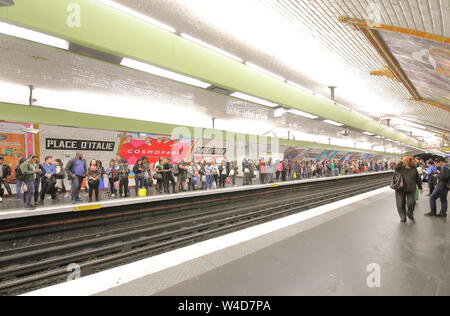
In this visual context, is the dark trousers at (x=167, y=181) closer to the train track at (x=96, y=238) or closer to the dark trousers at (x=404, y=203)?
the train track at (x=96, y=238)

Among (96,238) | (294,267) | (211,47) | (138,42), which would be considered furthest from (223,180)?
(294,267)

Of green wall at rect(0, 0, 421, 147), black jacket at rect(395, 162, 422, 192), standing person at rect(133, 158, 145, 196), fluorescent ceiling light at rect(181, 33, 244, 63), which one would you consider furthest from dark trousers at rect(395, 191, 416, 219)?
standing person at rect(133, 158, 145, 196)

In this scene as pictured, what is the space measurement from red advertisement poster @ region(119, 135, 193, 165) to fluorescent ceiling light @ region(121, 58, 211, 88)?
318 inches

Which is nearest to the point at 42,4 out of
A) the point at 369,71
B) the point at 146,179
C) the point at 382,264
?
the point at 382,264

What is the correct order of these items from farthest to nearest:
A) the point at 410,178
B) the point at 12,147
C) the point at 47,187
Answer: the point at 12,147, the point at 47,187, the point at 410,178

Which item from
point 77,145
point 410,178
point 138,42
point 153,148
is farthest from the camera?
point 153,148

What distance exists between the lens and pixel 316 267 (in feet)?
7.50

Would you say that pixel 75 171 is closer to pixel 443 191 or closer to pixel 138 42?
pixel 138 42

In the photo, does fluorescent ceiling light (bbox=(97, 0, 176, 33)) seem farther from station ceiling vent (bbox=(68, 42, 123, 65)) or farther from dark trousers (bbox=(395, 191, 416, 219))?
dark trousers (bbox=(395, 191, 416, 219))

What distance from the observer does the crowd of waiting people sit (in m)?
7.14

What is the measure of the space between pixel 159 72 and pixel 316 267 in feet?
12.1

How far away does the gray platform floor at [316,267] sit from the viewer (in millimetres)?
1869

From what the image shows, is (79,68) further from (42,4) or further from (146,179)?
(146,179)
